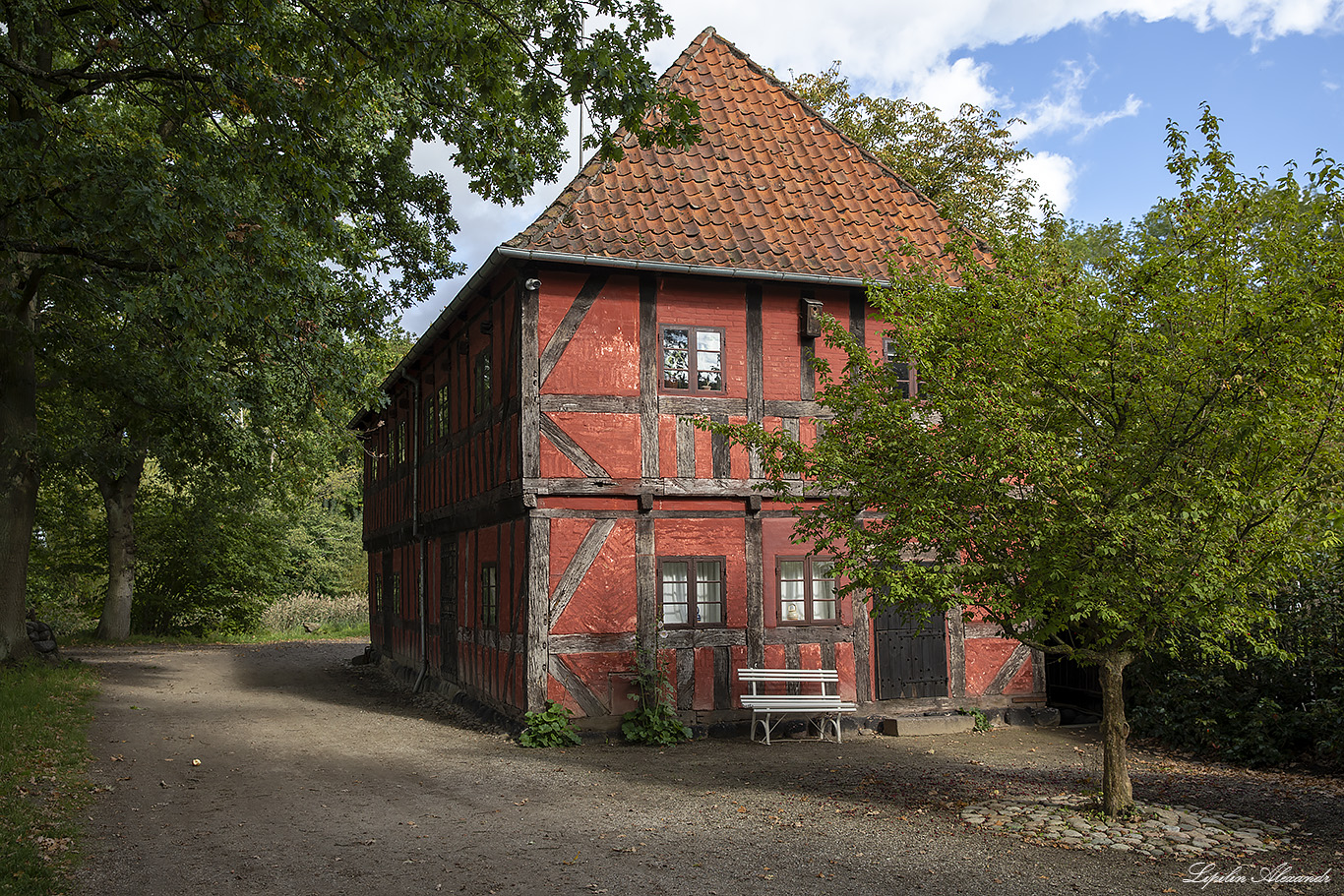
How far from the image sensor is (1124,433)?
768 centimetres

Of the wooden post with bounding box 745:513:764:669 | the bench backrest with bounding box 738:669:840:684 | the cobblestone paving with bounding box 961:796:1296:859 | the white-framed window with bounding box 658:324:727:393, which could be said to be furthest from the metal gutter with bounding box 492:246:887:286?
the cobblestone paving with bounding box 961:796:1296:859

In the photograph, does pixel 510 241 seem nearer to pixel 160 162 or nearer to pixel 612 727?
pixel 160 162

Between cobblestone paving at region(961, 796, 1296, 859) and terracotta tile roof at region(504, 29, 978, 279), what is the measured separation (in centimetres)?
697

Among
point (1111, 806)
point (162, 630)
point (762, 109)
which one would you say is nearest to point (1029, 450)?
point (1111, 806)

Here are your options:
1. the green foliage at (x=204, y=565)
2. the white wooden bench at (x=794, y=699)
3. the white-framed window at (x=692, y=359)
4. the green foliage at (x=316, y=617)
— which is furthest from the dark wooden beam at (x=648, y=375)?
the green foliage at (x=316, y=617)

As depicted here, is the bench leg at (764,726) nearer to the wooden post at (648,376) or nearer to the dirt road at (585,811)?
the dirt road at (585,811)

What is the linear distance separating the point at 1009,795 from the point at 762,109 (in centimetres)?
1081

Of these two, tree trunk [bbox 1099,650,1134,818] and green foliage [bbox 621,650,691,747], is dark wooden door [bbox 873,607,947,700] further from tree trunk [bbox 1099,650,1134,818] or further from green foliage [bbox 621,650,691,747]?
tree trunk [bbox 1099,650,1134,818]

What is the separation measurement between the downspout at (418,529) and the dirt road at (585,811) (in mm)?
3840

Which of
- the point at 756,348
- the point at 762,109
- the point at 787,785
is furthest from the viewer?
the point at 762,109

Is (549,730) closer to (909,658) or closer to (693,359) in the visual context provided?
(693,359)

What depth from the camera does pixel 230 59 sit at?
27.6 feet

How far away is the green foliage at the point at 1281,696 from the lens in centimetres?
1034

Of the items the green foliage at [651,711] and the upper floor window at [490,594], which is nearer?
the green foliage at [651,711]
